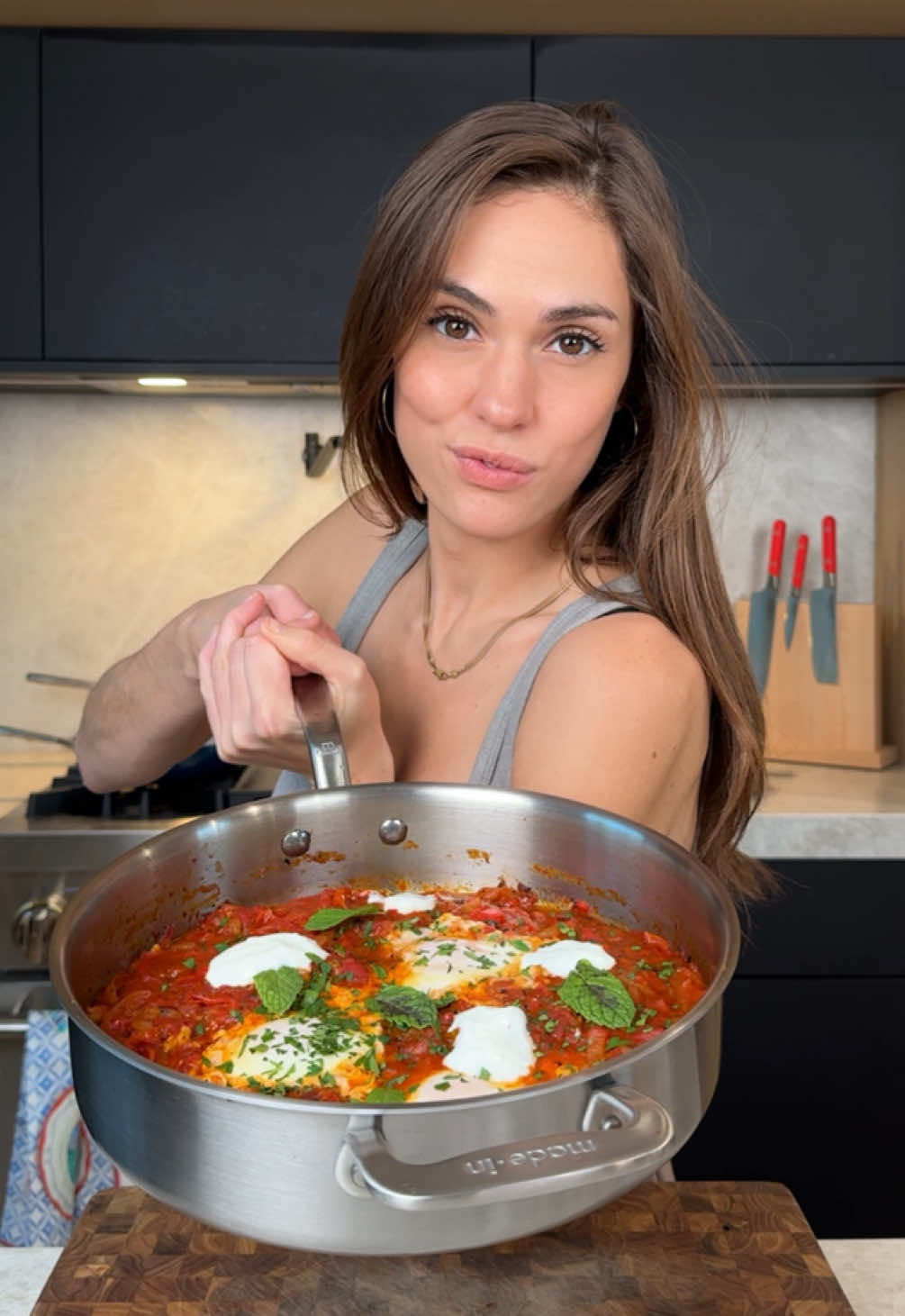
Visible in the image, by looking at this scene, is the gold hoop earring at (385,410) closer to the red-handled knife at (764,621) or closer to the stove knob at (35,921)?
the stove knob at (35,921)

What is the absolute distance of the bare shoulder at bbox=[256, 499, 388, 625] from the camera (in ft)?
4.92

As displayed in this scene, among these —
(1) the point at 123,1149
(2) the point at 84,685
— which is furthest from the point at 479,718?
(2) the point at 84,685

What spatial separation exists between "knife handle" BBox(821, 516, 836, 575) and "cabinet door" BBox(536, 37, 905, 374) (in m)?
0.42

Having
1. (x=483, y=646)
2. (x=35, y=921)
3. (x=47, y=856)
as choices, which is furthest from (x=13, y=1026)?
(x=483, y=646)

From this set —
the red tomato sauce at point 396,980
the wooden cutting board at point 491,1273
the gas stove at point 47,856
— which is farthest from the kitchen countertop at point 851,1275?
the gas stove at point 47,856

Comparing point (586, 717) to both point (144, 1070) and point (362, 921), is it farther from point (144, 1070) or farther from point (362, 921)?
point (144, 1070)

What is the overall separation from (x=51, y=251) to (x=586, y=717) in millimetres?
1924

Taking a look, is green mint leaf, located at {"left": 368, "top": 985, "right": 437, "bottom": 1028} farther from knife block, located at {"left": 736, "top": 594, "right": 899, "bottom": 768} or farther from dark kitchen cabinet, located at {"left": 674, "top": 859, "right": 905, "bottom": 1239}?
knife block, located at {"left": 736, "top": 594, "right": 899, "bottom": 768}

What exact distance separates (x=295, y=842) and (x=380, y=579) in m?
0.52

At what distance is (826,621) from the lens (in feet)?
9.46

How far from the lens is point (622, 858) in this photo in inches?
35.7

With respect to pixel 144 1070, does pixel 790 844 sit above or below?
below

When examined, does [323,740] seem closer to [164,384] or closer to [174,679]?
[174,679]

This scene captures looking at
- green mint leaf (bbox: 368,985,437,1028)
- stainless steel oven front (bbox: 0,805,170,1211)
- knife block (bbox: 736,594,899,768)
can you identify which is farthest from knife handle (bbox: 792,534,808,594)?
green mint leaf (bbox: 368,985,437,1028)
